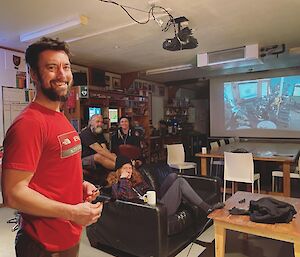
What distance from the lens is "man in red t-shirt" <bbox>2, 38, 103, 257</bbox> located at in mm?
843

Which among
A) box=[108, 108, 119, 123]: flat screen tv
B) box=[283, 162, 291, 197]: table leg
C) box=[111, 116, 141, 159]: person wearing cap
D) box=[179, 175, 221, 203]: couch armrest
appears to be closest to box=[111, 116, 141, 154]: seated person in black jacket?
box=[111, 116, 141, 159]: person wearing cap

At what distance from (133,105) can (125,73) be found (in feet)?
3.07

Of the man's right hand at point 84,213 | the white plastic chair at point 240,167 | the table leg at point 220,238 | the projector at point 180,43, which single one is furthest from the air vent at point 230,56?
the man's right hand at point 84,213

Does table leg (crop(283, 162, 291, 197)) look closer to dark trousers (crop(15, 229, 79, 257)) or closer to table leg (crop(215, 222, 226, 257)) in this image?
table leg (crop(215, 222, 226, 257))

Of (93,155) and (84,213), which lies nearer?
(84,213)

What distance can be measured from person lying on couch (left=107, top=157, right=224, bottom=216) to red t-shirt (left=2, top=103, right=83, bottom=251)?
Answer: 168 centimetres

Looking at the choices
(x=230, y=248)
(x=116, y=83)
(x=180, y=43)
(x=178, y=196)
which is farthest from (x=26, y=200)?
(x=116, y=83)

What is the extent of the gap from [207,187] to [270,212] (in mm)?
1444

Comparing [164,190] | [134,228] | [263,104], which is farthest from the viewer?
[263,104]

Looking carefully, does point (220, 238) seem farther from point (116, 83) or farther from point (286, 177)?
point (116, 83)

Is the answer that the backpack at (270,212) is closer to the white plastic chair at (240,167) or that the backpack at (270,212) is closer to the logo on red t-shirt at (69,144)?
the white plastic chair at (240,167)

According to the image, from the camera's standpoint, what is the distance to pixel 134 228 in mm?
2389

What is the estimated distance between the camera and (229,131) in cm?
806

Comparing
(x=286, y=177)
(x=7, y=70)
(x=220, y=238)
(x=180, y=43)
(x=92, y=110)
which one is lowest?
(x=220, y=238)
